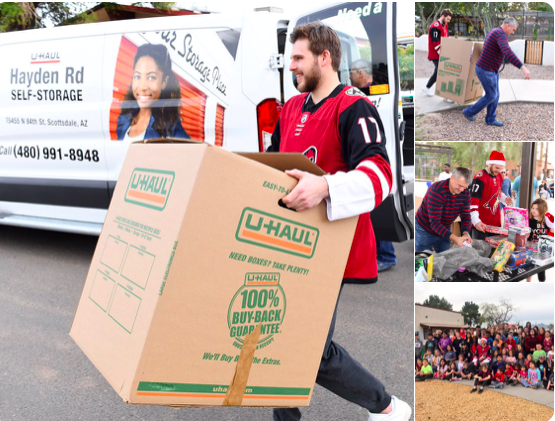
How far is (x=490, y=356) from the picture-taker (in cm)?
269

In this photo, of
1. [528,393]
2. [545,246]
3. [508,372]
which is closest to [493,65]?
[545,246]

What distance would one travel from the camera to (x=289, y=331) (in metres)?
1.86

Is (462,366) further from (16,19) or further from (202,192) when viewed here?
(16,19)

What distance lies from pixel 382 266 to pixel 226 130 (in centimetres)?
180

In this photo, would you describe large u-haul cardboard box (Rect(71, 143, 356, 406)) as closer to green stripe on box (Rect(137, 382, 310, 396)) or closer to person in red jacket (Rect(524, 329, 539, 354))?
green stripe on box (Rect(137, 382, 310, 396))

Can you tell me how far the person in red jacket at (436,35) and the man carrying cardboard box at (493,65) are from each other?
0.21 m

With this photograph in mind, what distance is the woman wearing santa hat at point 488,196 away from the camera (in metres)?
2.74

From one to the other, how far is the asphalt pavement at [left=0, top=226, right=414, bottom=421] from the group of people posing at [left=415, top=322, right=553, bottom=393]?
314mm

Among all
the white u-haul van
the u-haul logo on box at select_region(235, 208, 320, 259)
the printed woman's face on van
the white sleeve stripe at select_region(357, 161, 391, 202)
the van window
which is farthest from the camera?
the printed woman's face on van

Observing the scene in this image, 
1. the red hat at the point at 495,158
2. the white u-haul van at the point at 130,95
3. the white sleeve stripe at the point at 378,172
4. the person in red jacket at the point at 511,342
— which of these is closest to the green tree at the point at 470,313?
the person in red jacket at the point at 511,342

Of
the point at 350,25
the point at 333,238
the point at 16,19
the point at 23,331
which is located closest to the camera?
the point at 333,238

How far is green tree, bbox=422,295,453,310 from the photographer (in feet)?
8.93

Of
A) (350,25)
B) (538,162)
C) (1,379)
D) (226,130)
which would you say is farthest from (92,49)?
(538,162)

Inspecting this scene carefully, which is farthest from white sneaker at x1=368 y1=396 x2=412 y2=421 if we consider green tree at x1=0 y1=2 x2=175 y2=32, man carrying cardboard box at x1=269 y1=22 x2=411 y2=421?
green tree at x1=0 y1=2 x2=175 y2=32
